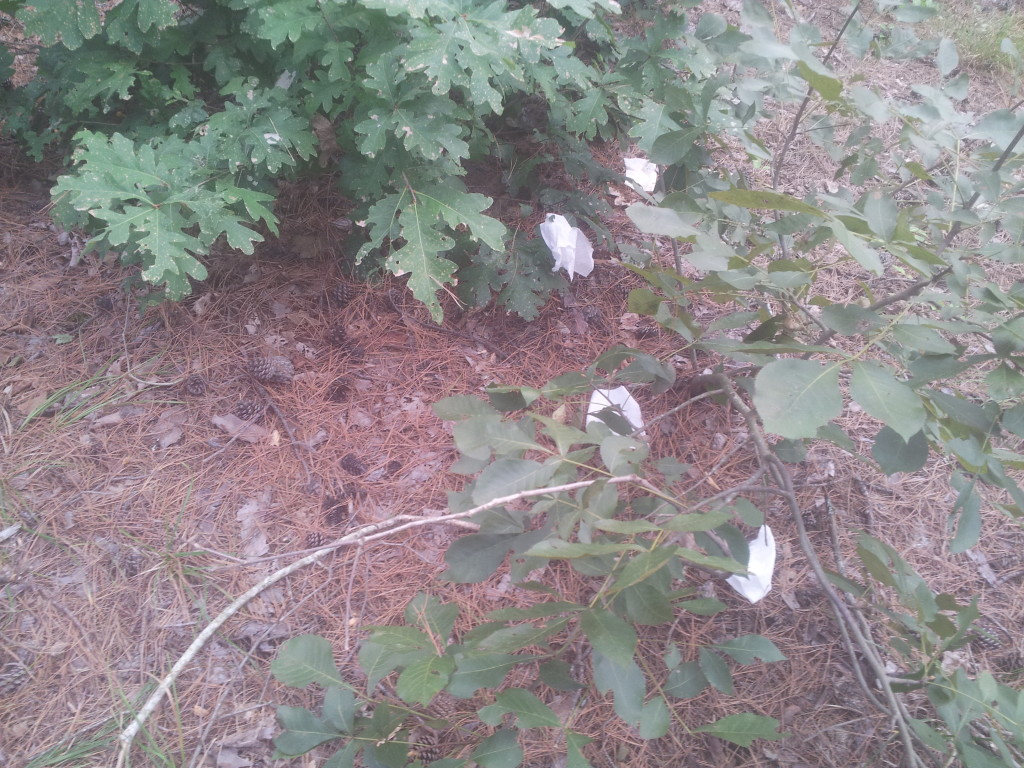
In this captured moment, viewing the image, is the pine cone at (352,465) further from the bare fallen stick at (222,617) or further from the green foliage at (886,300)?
the green foliage at (886,300)

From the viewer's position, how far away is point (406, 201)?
5.81ft

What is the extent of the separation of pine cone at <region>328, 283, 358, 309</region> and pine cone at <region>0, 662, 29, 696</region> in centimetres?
134

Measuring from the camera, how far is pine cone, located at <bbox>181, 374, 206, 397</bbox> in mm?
1965

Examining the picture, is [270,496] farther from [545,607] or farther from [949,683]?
[949,683]

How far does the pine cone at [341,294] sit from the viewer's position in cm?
216

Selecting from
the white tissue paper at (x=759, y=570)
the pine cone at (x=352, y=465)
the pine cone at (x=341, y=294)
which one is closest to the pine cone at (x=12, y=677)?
the pine cone at (x=352, y=465)

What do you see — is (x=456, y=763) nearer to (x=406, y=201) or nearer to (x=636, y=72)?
(x=406, y=201)

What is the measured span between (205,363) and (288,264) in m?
0.47

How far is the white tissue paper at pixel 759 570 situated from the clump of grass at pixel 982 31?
3286mm

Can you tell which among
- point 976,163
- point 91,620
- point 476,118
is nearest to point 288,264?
point 476,118

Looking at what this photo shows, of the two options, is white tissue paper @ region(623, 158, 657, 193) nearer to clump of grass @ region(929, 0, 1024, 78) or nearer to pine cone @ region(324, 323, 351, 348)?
pine cone @ region(324, 323, 351, 348)

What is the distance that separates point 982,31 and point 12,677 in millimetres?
5291

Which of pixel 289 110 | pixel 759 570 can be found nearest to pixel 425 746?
pixel 759 570

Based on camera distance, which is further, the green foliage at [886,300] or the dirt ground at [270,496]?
the dirt ground at [270,496]
